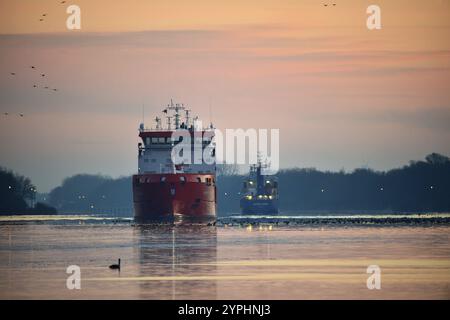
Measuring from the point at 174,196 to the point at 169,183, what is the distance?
1501 mm

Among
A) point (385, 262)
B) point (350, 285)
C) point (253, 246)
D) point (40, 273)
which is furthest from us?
point (253, 246)

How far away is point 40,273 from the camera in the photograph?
196 ft

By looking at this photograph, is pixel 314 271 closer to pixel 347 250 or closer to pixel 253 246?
pixel 347 250

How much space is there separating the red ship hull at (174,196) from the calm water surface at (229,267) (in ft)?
131

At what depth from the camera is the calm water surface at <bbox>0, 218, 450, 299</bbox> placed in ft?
163

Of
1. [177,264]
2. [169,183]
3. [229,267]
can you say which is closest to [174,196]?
[169,183]

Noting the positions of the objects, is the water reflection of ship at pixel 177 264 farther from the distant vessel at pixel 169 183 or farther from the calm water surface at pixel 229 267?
the distant vessel at pixel 169 183

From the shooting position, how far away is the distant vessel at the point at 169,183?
13662 cm

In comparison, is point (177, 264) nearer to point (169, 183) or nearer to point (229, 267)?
point (229, 267)

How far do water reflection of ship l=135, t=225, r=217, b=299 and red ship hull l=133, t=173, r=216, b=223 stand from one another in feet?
111

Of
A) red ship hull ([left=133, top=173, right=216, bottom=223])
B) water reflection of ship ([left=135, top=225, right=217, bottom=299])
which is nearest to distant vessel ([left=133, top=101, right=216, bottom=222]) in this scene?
red ship hull ([left=133, top=173, right=216, bottom=223])

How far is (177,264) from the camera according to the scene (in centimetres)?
6444
